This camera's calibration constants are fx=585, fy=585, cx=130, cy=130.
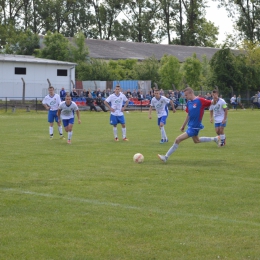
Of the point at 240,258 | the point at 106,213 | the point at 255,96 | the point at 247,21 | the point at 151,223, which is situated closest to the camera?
the point at 240,258

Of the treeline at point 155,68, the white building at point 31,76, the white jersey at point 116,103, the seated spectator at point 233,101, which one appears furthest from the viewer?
the treeline at point 155,68

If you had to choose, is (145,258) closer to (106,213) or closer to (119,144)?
(106,213)

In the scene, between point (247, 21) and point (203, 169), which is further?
point (247, 21)

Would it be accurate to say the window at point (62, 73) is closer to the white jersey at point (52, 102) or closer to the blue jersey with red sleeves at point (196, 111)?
the white jersey at point (52, 102)

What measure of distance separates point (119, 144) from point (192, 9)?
67.8 metres

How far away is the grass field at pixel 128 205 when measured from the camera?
648 cm

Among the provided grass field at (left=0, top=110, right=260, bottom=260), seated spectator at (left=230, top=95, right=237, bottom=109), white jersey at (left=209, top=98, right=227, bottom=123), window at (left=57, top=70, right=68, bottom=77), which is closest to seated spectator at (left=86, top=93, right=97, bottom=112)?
window at (left=57, top=70, right=68, bottom=77)

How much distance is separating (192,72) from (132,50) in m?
12.7

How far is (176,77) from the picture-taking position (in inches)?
2344

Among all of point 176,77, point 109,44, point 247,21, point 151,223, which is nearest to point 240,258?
point 151,223

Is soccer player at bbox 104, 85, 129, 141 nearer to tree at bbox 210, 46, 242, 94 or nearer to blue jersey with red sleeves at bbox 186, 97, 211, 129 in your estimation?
blue jersey with red sleeves at bbox 186, 97, 211, 129

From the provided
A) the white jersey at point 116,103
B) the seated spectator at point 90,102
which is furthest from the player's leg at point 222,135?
the seated spectator at point 90,102

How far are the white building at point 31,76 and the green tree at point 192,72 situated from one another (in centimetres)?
1543

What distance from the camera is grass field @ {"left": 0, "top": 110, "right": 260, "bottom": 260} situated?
6.48 meters
